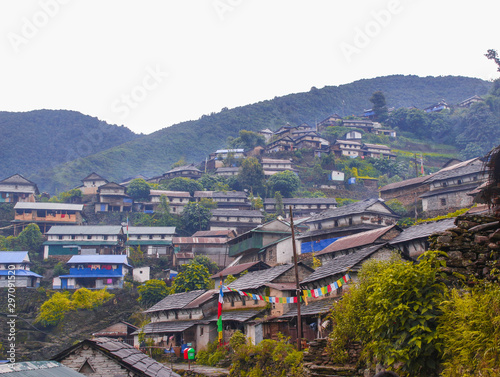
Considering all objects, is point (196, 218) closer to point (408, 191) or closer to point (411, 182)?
point (408, 191)

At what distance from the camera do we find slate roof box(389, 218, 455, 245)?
2977cm

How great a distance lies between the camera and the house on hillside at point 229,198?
288ft

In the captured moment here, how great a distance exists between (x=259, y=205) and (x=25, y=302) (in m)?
42.9

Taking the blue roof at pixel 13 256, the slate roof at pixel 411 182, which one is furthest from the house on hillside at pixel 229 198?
the blue roof at pixel 13 256

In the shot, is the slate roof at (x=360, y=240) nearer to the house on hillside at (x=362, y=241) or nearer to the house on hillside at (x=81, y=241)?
the house on hillside at (x=362, y=241)

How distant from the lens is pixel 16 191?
283ft

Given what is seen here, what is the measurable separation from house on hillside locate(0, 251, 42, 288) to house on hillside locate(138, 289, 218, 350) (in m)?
24.3

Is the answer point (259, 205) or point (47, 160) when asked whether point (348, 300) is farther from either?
point (47, 160)

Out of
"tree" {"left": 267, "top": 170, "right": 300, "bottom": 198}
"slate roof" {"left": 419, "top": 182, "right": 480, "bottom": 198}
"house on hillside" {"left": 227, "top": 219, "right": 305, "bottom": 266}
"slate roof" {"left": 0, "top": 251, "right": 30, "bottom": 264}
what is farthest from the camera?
"tree" {"left": 267, "top": 170, "right": 300, "bottom": 198}

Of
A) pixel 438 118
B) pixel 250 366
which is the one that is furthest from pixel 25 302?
pixel 438 118

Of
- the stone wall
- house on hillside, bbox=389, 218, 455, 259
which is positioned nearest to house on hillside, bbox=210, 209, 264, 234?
house on hillside, bbox=389, 218, 455, 259

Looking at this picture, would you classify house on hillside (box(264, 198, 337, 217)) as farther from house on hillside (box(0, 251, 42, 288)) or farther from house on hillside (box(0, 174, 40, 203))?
house on hillside (box(0, 174, 40, 203))

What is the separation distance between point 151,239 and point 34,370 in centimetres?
6389

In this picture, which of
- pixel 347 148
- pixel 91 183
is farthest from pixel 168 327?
pixel 347 148
